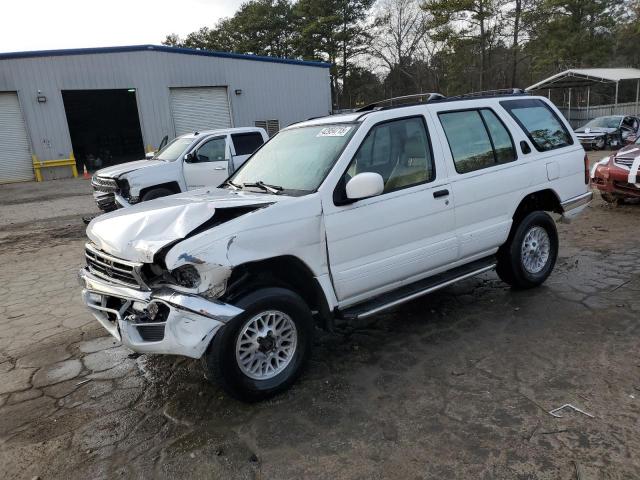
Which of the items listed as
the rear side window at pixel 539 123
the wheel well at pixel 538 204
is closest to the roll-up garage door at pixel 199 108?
the rear side window at pixel 539 123

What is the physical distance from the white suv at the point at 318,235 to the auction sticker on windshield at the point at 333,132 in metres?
0.01

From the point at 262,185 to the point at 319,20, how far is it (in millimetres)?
40551

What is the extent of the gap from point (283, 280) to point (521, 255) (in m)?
2.70

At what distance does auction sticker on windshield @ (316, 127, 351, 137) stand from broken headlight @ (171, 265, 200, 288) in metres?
1.65

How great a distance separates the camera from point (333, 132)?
399 centimetres

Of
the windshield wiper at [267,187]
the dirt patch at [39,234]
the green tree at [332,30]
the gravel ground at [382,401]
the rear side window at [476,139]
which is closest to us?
the gravel ground at [382,401]

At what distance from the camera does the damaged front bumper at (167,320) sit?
2955mm

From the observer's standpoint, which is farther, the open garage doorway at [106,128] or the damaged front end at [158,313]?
the open garage doorway at [106,128]

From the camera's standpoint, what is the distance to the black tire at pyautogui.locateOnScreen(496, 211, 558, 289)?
4.83 m

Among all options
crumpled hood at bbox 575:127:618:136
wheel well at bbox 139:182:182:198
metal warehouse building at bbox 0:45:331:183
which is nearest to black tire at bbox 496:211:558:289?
wheel well at bbox 139:182:182:198

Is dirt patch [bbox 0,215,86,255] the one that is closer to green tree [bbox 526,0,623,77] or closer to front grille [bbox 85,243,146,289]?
front grille [bbox 85,243,146,289]

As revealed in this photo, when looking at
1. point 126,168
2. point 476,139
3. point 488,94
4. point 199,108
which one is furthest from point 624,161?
point 199,108

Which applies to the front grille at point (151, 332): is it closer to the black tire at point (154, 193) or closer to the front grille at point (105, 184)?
the black tire at point (154, 193)

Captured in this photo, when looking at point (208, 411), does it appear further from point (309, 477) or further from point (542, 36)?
point (542, 36)
